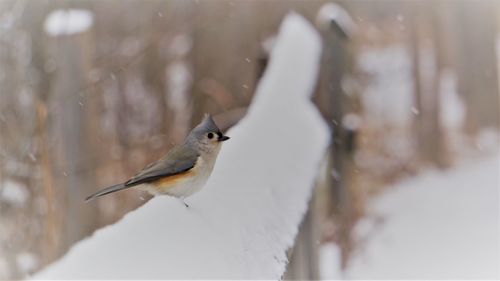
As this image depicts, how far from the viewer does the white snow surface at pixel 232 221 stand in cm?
157

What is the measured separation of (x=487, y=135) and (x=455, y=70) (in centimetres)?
131

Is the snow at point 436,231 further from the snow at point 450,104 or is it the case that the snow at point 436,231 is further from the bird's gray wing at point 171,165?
the bird's gray wing at point 171,165

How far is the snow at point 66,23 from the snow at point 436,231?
2.89 m

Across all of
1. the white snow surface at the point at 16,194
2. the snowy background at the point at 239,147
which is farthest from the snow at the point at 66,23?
the white snow surface at the point at 16,194

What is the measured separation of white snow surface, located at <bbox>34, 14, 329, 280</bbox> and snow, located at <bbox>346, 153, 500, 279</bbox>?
2.86 metres

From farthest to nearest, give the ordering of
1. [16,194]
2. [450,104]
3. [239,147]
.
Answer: [450,104]
[16,194]
[239,147]

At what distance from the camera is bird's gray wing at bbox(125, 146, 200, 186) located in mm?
2443

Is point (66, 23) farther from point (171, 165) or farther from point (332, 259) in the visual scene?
point (332, 259)

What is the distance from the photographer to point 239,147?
267 centimetres

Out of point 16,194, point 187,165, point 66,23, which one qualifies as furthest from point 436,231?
point 187,165

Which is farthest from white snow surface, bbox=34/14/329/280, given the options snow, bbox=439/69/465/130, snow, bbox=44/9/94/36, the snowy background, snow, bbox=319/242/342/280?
snow, bbox=439/69/465/130

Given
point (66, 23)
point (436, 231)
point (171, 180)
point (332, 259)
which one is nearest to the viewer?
point (171, 180)

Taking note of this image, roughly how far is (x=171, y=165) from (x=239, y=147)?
283mm

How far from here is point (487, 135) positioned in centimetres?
1078
